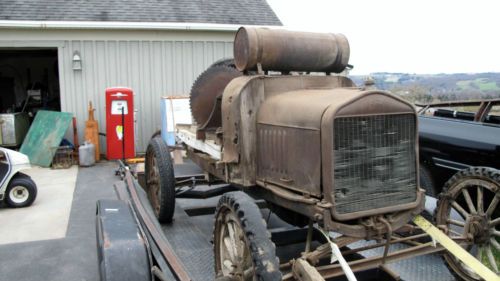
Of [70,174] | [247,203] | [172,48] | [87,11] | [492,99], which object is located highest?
[87,11]

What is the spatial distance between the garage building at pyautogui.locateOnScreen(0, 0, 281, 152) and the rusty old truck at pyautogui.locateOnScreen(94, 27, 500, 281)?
706cm

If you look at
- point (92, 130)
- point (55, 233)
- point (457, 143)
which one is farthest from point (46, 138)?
point (457, 143)

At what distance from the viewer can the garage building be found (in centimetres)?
997

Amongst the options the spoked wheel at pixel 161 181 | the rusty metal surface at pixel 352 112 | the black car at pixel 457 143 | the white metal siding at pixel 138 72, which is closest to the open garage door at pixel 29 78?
the white metal siding at pixel 138 72

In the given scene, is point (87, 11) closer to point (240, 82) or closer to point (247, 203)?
point (240, 82)

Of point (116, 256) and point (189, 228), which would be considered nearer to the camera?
point (116, 256)

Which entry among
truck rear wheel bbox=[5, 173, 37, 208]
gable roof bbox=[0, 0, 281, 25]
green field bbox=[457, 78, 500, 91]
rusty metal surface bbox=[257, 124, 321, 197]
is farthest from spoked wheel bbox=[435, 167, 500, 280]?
gable roof bbox=[0, 0, 281, 25]

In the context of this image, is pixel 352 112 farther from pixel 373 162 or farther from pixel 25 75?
pixel 25 75

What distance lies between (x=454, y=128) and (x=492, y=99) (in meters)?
0.58

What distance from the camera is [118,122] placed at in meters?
9.84

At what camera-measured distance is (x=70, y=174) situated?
8.84 meters

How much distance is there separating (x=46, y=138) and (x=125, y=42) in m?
2.66

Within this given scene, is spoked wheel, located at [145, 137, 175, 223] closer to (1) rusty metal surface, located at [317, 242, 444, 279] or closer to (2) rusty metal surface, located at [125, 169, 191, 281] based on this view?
(2) rusty metal surface, located at [125, 169, 191, 281]

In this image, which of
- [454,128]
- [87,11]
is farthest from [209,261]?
[87,11]
